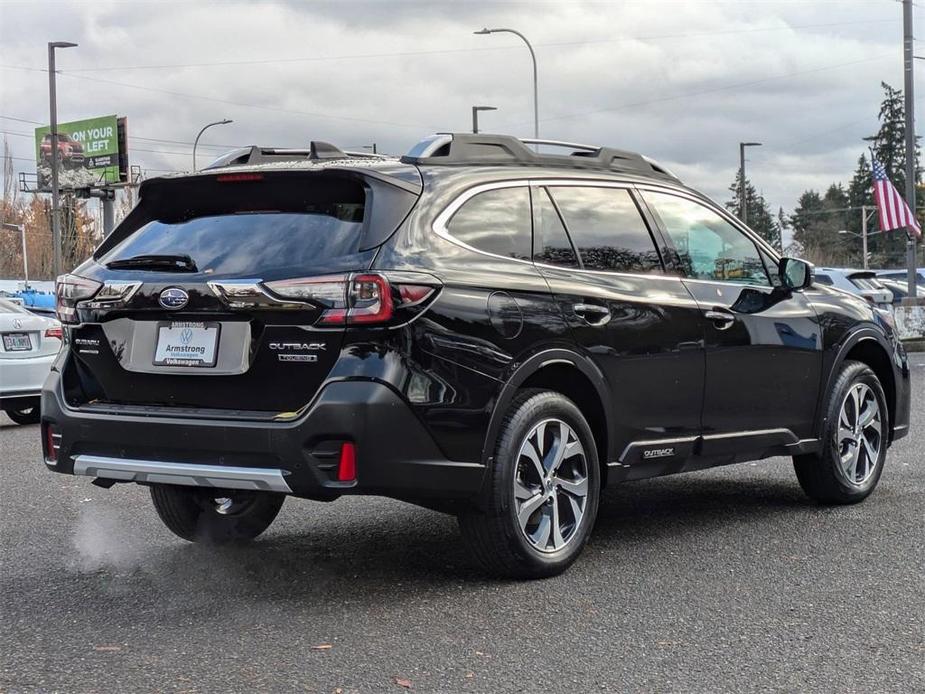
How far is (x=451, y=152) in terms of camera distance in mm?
5547

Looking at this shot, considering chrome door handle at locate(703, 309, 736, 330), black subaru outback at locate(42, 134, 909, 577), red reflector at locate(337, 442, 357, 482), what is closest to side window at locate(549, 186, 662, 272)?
black subaru outback at locate(42, 134, 909, 577)

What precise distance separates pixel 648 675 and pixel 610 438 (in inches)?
67.7

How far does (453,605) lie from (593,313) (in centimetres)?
143

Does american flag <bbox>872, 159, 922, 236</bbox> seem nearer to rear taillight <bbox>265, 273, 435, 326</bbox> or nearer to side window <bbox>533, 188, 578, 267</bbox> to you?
side window <bbox>533, 188, 578, 267</bbox>

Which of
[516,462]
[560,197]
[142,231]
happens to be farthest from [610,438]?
[142,231]

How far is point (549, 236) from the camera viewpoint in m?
5.66

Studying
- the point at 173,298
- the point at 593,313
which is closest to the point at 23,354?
the point at 173,298

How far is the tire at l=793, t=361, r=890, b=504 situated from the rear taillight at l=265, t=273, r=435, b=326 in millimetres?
3153

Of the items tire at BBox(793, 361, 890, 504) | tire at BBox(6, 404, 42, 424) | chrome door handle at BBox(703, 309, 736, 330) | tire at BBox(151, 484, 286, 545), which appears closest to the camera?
tire at BBox(151, 484, 286, 545)

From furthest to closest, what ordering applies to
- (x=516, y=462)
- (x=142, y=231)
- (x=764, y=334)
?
(x=764, y=334), (x=142, y=231), (x=516, y=462)

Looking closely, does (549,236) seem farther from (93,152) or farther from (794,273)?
(93,152)

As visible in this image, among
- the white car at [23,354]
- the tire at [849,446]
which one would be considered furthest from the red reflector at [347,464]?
the white car at [23,354]

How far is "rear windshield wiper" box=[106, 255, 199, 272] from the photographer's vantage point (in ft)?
16.8

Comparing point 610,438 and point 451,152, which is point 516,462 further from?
point 451,152
